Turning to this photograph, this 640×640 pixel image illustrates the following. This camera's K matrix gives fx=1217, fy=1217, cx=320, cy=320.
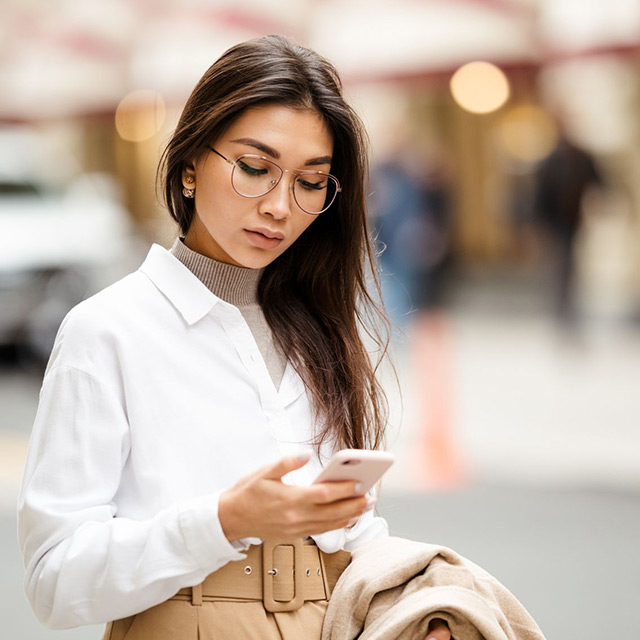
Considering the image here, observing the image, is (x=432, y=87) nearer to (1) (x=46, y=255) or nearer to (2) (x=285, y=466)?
(1) (x=46, y=255)

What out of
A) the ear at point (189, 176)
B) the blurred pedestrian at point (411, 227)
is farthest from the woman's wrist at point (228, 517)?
the blurred pedestrian at point (411, 227)

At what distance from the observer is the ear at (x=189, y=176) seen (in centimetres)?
206

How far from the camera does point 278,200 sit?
1951 mm

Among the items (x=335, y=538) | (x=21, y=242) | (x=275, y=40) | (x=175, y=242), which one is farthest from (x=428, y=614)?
(x=21, y=242)

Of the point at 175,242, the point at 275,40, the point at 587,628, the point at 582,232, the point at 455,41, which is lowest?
the point at 587,628

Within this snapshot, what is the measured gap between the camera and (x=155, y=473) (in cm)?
181

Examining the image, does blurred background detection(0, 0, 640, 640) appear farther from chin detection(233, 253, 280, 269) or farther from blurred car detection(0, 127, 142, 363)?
chin detection(233, 253, 280, 269)

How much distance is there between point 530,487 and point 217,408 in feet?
16.1

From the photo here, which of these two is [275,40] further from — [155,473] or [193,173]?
[155,473]

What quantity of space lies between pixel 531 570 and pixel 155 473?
372 centimetres

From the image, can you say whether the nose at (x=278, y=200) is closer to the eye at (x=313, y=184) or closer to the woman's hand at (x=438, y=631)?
the eye at (x=313, y=184)

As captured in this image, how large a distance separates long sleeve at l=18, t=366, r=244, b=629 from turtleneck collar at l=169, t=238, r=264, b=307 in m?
0.33

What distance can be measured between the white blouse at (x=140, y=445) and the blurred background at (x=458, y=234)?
62cm

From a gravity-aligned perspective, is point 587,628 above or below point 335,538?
below
